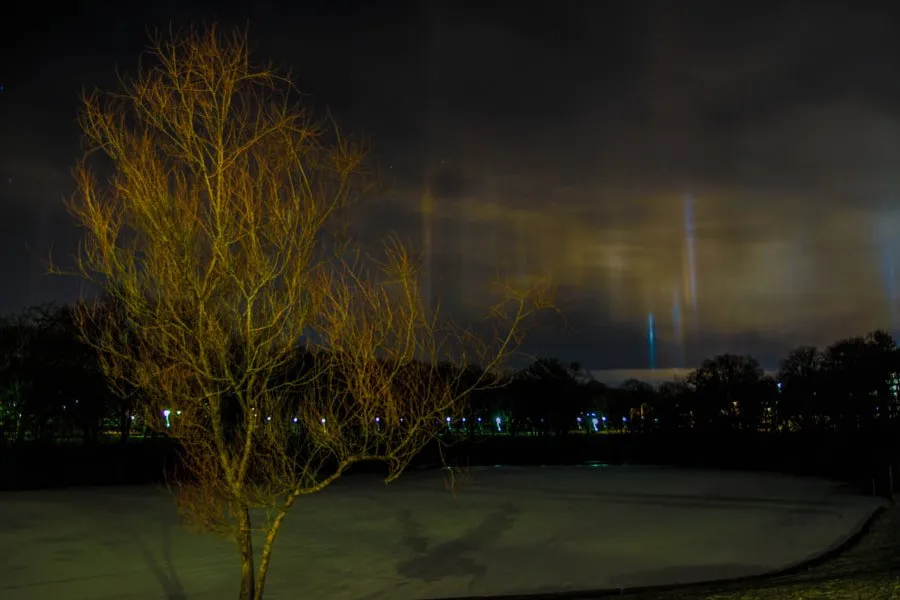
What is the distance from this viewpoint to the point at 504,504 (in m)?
19.8

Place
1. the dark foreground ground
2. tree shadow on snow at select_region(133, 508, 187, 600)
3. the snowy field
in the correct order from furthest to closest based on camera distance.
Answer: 1. the snowy field
2. tree shadow on snow at select_region(133, 508, 187, 600)
3. the dark foreground ground

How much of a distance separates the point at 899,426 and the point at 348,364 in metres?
34.4

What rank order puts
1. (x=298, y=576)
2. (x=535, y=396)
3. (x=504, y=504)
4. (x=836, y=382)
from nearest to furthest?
1. (x=298, y=576)
2. (x=504, y=504)
3. (x=836, y=382)
4. (x=535, y=396)

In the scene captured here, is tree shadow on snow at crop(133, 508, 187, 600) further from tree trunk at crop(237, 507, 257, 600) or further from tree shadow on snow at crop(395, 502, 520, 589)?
tree trunk at crop(237, 507, 257, 600)

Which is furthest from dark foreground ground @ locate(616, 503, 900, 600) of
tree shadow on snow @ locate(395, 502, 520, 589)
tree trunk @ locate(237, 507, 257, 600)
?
tree trunk @ locate(237, 507, 257, 600)

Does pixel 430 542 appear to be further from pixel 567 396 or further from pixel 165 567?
pixel 567 396

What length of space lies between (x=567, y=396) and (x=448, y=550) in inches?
2070

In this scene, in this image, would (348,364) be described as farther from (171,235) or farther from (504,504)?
(504,504)

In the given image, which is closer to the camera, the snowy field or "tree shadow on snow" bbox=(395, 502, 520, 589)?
the snowy field

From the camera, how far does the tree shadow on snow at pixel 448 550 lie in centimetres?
1121

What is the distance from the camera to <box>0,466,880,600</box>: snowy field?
1047 cm

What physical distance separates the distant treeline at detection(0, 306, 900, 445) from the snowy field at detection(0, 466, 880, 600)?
6.74 feet

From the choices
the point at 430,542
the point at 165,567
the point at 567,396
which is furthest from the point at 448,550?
the point at 567,396

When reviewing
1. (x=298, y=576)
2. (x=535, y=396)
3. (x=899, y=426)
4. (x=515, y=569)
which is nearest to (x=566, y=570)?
(x=515, y=569)
